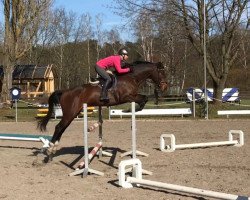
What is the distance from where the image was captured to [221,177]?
7922 mm

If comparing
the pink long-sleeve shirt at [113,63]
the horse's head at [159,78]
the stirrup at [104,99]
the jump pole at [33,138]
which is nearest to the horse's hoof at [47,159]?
the jump pole at [33,138]

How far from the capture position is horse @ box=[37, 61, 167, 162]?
9.61 meters

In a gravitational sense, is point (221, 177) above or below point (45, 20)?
below

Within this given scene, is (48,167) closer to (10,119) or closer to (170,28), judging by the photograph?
(10,119)

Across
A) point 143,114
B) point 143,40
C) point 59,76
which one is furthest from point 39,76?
point 143,114

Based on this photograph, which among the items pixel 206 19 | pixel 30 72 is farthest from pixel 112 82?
pixel 30 72

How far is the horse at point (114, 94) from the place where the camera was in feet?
31.5

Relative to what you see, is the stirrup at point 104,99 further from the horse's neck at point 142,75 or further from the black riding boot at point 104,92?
the horse's neck at point 142,75

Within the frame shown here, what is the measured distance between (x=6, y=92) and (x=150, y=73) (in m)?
26.2

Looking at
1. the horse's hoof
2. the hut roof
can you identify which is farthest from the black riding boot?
the hut roof

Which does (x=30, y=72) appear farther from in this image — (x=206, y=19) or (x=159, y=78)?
(x=159, y=78)

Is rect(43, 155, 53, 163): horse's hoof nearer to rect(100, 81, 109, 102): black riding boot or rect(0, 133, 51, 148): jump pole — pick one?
rect(0, 133, 51, 148): jump pole

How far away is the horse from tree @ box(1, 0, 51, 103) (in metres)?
22.3

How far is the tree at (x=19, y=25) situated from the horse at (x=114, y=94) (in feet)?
73.1
